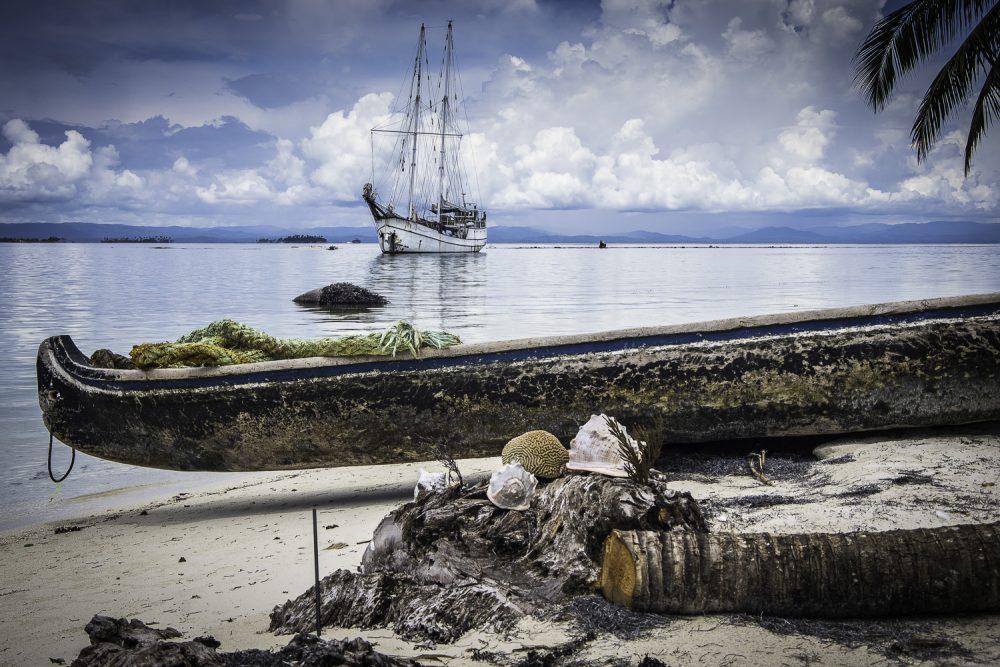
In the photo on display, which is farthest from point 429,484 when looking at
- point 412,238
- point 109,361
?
point 412,238

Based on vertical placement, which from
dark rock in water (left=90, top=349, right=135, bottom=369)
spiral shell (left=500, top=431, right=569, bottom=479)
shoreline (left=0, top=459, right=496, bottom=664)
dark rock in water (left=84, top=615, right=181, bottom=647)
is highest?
dark rock in water (left=90, top=349, right=135, bottom=369)

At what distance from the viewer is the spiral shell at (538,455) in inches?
169

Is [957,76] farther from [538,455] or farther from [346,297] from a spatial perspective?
[346,297]

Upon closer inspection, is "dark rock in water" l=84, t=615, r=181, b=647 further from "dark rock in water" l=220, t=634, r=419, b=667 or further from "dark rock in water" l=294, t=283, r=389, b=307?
"dark rock in water" l=294, t=283, r=389, b=307

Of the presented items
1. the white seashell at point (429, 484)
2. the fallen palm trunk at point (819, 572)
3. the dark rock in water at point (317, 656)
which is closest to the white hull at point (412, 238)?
the white seashell at point (429, 484)

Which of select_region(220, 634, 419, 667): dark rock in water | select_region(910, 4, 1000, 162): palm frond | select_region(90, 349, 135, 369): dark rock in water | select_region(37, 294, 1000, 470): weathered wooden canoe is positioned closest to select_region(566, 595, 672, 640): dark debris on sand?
select_region(220, 634, 419, 667): dark rock in water

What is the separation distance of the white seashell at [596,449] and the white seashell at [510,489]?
1.28ft

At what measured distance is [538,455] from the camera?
4.32 metres

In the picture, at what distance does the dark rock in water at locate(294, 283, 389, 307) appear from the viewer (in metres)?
23.5

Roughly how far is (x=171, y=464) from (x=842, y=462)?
5.01m

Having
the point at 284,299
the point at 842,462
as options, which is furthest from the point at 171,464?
the point at 284,299

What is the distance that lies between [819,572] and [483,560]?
1524mm

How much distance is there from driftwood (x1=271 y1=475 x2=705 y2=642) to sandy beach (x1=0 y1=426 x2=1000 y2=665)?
116 mm

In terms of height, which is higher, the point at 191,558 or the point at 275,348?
the point at 275,348
